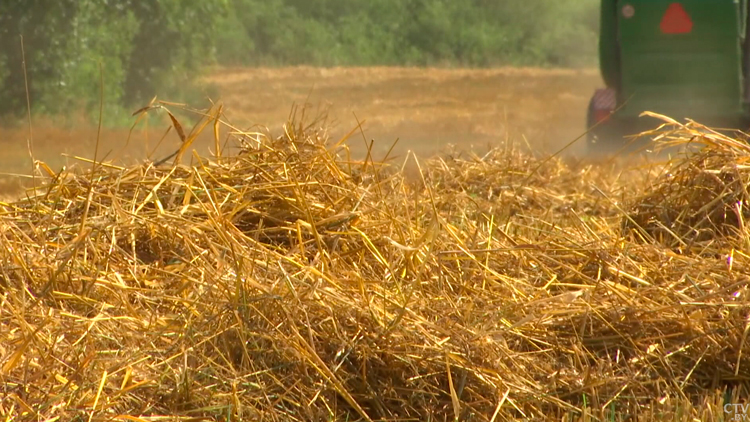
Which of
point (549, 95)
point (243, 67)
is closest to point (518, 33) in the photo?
point (549, 95)

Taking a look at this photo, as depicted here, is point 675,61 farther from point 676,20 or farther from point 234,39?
point 234,39

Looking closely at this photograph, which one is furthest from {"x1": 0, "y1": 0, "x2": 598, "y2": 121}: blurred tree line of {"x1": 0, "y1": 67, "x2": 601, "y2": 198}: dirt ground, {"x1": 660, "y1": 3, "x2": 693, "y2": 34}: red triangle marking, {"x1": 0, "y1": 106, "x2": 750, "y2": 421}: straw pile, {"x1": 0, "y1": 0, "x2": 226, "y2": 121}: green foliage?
{"x1": 0, "y1": 106, "x2": 750, "y2": 421}: straw pile

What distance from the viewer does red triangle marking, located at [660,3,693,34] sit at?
676cm

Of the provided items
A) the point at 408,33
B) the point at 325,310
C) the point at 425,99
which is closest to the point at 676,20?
the point at 325,310

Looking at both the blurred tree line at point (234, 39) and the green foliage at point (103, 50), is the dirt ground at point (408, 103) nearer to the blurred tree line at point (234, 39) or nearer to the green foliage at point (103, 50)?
the blurred tree line at point (234, 39)

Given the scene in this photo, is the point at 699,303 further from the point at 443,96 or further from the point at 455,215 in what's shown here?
the point at 443,96

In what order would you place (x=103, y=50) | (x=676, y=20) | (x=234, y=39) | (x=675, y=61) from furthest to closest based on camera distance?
(x=234, y=39)
(x=103, y=50)
(x=675, y=61)
(x=676, y=20)

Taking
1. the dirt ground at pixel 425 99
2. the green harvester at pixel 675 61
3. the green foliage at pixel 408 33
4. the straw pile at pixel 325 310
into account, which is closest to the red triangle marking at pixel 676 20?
the green harvester at pixel 675 61

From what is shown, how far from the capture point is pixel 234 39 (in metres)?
13.2

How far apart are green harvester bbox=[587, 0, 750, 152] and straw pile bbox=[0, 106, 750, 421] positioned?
3.64 meters

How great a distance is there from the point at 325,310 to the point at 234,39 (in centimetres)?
1127

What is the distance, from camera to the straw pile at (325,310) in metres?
2.28

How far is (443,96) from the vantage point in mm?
12203

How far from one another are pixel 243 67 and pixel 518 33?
489 centimetres
